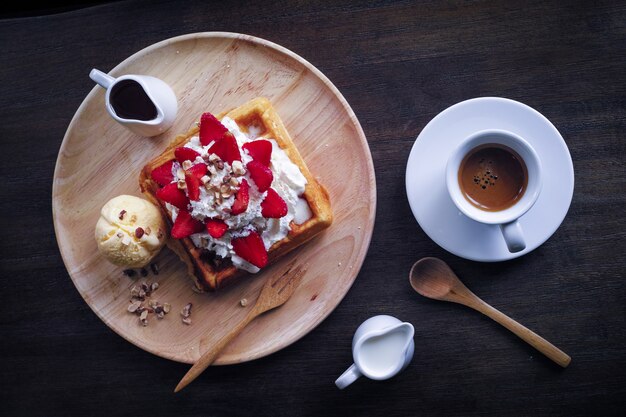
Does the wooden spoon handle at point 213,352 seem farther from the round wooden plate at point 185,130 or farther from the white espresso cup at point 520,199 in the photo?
the white espresso cup at point 520,199

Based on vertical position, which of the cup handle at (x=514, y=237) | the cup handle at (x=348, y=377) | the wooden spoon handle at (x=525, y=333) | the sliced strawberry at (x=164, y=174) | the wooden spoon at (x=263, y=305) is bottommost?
the wooden spoon handle at (x=525, y=333)

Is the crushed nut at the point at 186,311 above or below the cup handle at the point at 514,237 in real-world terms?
below

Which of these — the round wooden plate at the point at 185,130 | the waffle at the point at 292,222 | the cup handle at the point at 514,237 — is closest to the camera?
the cup handle at the point at 514,237

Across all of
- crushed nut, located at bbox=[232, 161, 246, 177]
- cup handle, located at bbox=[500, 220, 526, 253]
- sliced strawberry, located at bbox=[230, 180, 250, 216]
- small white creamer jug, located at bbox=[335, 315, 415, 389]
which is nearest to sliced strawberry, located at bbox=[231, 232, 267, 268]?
sliced strawberry, located at bbox=[230, 180, 250, 216]

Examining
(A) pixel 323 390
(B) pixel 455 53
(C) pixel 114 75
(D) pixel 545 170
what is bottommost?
(A) pixel 323 390

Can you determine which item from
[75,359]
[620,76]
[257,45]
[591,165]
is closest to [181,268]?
[75,359]

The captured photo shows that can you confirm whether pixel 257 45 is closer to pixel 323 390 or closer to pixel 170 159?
pixel 170 159

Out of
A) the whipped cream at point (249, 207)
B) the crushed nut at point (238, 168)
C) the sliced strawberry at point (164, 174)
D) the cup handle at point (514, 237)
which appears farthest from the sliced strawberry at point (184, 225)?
the cup handle at point (514, 237)
